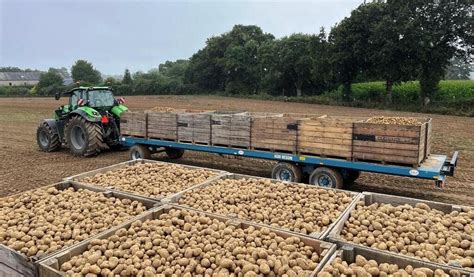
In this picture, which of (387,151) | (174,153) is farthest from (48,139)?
(387,151)

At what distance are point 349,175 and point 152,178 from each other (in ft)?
14.2

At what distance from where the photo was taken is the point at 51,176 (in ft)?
32.2

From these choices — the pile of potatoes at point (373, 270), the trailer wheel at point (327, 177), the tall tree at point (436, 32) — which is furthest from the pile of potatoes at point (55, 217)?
the tall tree at point (436, 32)

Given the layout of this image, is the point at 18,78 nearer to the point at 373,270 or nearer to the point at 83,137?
the point at 83,137

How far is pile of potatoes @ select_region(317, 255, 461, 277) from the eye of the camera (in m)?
3.53

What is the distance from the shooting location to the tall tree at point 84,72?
240 ft

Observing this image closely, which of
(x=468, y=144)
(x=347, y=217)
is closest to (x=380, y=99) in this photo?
(x=468, y=144)

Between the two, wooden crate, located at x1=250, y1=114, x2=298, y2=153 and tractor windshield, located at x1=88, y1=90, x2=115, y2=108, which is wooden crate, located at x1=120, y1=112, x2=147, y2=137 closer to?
tractor windshield, located at x1=88, y1=90, x2=115, y2=108

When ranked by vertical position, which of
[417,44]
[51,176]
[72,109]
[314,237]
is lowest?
[51,176]

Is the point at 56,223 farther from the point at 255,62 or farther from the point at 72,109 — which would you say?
the point at 255,62

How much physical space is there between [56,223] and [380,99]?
30184 millimetres

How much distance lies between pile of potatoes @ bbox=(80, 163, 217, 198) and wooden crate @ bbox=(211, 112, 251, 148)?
1.93 metres

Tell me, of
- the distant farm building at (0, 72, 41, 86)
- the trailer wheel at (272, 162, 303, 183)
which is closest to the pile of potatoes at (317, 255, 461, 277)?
the trailer wheel at (272, 162, 303, 183)

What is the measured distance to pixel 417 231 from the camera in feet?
14.7
